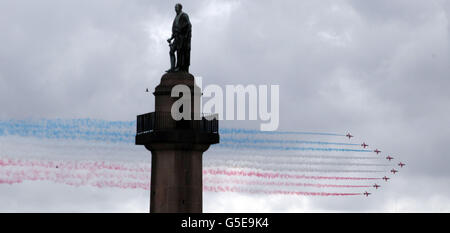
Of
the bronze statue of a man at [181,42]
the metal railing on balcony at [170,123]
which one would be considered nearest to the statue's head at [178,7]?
the bronze statue of a man at [181,42]

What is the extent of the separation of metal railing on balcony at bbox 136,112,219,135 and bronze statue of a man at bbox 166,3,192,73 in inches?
148

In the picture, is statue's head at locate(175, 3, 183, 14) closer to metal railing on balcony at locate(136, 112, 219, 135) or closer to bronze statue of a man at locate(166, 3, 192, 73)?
bronze statue of a man at locate(166, 3, 192, 73)

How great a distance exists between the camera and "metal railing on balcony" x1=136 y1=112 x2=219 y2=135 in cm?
11688

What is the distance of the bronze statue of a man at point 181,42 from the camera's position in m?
119

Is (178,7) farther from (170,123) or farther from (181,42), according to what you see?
(170,123)

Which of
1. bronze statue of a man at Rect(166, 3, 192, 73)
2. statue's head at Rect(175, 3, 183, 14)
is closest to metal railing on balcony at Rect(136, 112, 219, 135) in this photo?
bronze statue of a man at Rect(166, 3, 192, 73)

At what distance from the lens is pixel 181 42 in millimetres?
118438

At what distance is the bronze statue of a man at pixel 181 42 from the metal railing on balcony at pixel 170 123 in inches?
148

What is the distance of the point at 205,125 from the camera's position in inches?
4631
